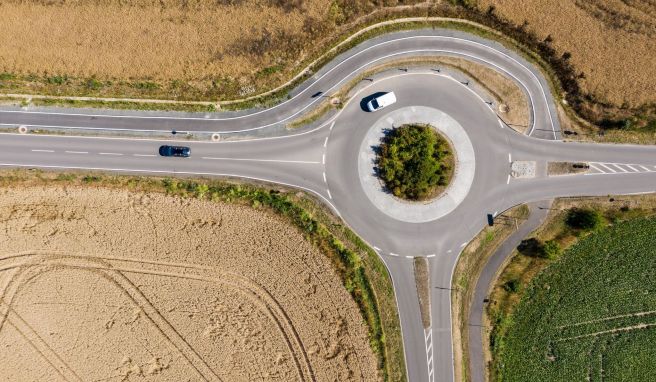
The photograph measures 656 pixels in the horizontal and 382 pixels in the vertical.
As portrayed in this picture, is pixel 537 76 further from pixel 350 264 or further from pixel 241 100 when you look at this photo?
pixel 241 100

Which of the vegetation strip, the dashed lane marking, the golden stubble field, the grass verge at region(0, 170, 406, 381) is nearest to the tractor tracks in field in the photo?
the grass verge at region(0, 170, 406, 381)

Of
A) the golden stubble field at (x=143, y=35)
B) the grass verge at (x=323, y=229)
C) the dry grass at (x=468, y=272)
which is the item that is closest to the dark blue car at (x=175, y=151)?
the grass verge at (x=323, y=229)

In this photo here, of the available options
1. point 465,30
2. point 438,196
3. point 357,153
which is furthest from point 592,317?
point 465,30

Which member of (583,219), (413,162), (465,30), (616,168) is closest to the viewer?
(413,162)

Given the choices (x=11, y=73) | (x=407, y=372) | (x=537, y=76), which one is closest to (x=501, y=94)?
(x=537, y=76)

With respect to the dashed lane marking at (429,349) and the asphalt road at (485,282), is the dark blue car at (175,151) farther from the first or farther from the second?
the asphalt road at (485,282)

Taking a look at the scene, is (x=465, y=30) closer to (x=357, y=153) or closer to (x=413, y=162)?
(x=413, y=162)
